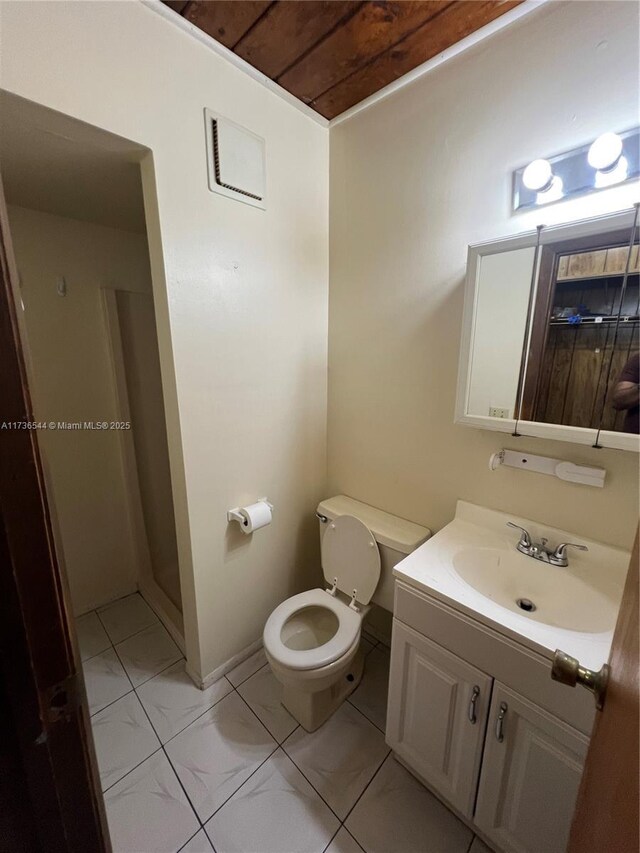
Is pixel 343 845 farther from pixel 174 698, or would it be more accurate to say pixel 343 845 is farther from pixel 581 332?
pixel 581 332

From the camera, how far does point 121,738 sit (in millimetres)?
1374

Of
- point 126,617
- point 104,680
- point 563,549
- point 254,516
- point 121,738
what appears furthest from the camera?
point 126,617

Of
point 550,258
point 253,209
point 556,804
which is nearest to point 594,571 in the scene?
point 556,804

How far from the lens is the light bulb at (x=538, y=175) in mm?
1022

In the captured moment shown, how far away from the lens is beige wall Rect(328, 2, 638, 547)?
3.27ft

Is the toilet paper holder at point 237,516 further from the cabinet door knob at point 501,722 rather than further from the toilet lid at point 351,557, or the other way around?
the cabinet door knob at point 501,722

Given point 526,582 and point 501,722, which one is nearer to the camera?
point 501,722

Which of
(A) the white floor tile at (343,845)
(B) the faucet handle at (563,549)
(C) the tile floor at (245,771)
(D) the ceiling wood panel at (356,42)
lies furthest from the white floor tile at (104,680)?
(D) the ceiling wood panel at (356,42)

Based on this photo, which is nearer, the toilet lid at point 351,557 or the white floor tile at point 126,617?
the toilet lid at point 351,557

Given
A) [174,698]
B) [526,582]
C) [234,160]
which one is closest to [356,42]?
[234,160]

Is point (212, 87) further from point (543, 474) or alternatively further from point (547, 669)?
point (547, 669)

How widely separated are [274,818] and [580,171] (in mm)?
2241

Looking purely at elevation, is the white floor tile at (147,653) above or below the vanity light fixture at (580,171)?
below

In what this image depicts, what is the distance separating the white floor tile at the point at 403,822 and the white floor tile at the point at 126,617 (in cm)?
137
